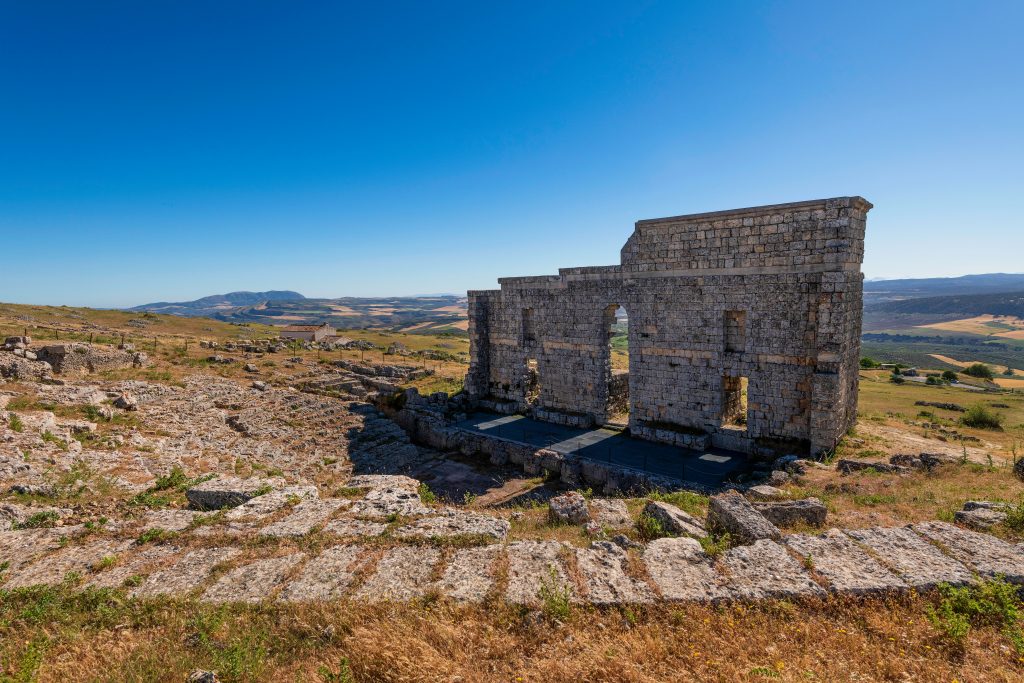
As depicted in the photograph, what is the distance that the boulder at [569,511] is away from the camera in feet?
30.3

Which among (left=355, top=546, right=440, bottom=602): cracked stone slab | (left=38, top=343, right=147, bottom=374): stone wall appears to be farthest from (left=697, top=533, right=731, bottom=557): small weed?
(left=38, top=343, right=147, bottom=374): stone wall

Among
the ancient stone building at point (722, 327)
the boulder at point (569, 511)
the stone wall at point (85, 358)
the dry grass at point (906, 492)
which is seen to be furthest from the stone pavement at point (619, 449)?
the stone wall at point (85, 358)

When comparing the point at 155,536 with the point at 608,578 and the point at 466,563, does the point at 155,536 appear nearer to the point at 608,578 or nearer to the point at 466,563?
the point at 466,563

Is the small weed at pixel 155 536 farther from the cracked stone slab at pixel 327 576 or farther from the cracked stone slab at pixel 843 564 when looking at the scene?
the cracked stone slab at pixel 843 564

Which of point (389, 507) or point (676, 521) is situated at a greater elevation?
point (676, 521)

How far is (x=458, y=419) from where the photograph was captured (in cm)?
2269

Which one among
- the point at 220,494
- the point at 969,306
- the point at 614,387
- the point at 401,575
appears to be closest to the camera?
the point at 401,575

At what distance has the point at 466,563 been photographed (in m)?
7.22

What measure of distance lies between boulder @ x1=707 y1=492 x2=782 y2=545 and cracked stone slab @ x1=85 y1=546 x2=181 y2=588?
9.24 metres

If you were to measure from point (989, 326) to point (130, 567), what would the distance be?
601ft

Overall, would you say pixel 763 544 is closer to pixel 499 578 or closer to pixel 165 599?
pixel 499 578

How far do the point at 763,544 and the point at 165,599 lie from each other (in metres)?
8.65

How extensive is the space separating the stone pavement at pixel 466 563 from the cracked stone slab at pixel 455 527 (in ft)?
0.09

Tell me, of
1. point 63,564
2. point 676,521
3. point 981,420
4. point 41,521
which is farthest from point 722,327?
point 41,521
